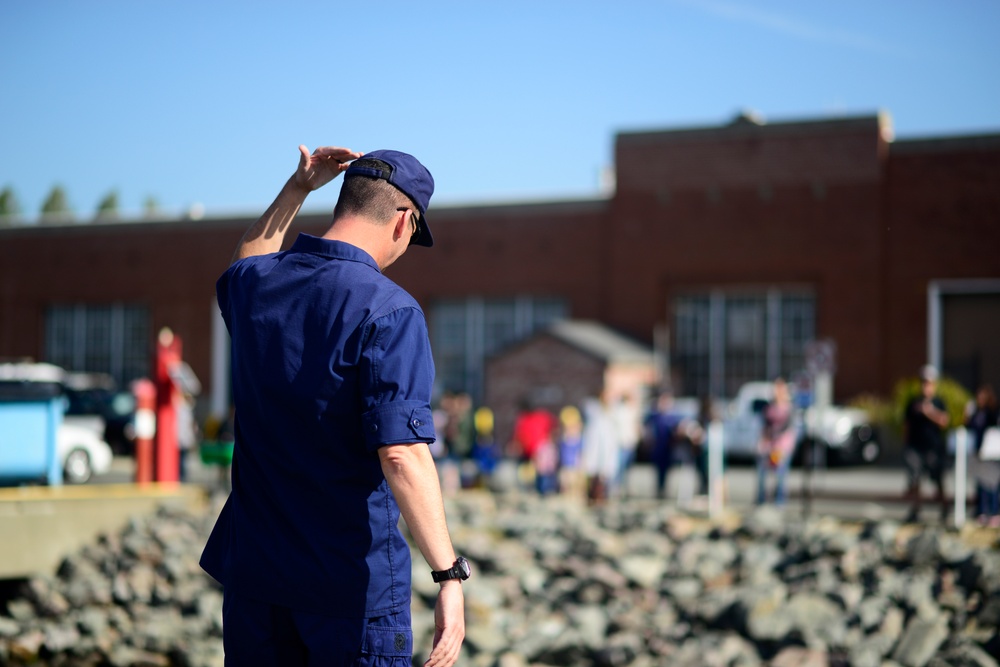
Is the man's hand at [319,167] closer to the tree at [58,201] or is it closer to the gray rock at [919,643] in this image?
the gray rock at [919,643]

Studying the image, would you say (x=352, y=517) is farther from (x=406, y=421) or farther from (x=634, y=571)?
(x=634, y=571)

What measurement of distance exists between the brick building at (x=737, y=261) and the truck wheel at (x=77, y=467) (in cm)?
853

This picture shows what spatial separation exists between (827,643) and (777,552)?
3029mm

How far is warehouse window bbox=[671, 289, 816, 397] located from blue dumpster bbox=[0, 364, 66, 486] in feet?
74.1

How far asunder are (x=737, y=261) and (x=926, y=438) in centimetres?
1844

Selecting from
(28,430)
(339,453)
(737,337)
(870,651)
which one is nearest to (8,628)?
(28,430)

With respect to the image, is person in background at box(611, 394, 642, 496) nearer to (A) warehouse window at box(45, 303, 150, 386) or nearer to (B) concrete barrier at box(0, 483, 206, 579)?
(B) concrete barrier at box(0, 483, 206, 579)

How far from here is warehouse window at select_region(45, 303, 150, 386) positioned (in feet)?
130

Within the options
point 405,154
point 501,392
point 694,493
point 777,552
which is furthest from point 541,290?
point 405,154

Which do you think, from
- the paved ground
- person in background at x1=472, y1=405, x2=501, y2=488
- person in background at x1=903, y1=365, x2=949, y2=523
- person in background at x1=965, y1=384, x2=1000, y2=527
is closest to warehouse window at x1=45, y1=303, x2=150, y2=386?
the paved ground

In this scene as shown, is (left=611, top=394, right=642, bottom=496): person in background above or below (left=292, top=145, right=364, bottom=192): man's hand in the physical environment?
below

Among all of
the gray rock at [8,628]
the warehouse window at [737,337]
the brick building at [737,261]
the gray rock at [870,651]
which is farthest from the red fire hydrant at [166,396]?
the warehouse window at [737,337]

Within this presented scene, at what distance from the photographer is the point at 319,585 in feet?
9.35

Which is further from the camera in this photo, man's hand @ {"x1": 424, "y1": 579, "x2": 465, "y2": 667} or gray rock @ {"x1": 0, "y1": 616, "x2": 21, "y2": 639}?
gray rock @ {"x1": 0, "y1": 616, "x2": 21, "y2": 639}
